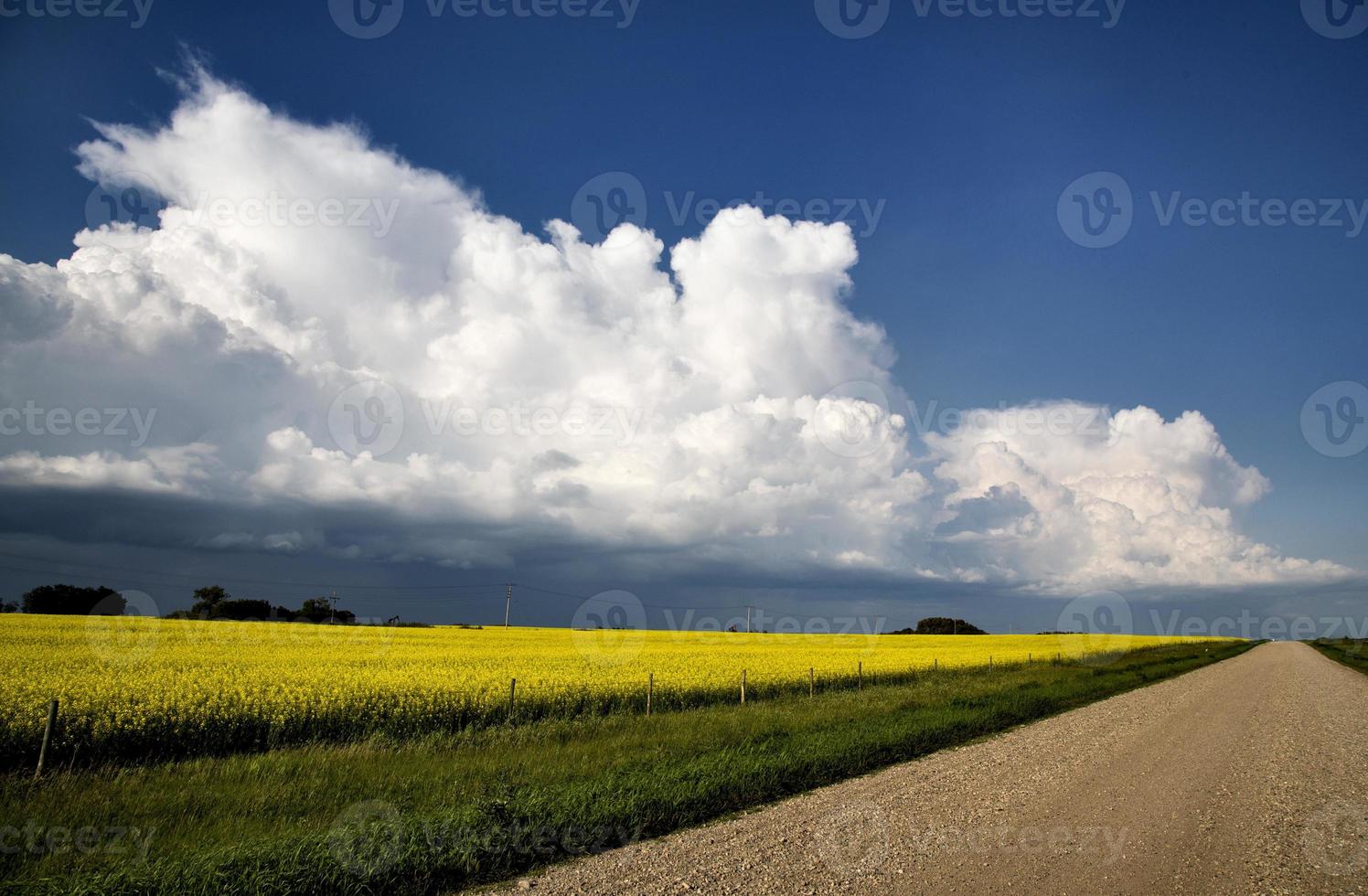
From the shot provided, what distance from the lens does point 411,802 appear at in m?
8.48

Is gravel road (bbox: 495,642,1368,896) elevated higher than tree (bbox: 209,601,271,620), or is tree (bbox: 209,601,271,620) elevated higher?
gravel road (bbox: 495,642,1368,896)

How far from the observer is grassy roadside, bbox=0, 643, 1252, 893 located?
6.32 metres

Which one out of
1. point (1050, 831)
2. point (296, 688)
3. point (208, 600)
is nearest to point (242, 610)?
point (208, 600)

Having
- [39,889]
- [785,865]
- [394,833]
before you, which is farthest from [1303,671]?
[39,889]

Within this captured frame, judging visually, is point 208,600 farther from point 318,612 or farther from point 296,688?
point 296,688

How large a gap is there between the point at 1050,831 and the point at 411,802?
7.62 metres

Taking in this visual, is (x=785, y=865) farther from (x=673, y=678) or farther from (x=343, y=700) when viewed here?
(x=673, y=678)

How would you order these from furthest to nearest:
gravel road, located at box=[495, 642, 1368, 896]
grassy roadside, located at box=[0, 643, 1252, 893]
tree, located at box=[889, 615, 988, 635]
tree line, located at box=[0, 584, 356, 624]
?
tree, located at box=[889, 615, 988, 635]
tree line, located at box=[0, 584, 356, 624]
gravel road, located at box=[495, 642, 1368, 896]
grassy roadside, located at box=[0, 643, 1252, 893]

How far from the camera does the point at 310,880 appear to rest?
20.2ft

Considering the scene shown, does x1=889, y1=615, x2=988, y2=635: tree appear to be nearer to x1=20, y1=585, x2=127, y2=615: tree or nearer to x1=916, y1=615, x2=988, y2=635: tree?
x1=916, y1=615, x2=988, y2=635: tree

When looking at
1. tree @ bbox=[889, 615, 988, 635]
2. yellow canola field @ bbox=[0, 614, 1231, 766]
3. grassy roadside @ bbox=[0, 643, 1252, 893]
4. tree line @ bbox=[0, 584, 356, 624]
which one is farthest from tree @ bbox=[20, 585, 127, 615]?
tree @ bbox=[889, 615, 988, 635]

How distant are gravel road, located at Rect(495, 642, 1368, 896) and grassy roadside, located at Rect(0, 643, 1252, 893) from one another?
24.6 inches

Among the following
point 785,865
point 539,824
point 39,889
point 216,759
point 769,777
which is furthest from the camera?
point 216,759

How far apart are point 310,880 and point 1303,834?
10844 mm
